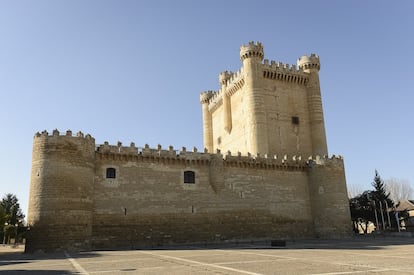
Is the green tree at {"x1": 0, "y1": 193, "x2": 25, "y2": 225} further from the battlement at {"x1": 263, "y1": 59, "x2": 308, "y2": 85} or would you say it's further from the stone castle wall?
the battlement at {"x1": 263, "y1": 59, "x2": 308, "y2": 85}

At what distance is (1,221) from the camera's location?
3212cm

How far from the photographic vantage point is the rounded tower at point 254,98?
112ft

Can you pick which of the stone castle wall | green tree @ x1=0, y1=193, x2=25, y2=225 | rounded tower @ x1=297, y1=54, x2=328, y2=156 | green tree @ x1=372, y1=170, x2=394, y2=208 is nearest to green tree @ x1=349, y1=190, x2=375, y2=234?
green tree @ x1=372, y1=170, x2=394, y2=208

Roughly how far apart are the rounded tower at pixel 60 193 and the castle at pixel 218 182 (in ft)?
0.20

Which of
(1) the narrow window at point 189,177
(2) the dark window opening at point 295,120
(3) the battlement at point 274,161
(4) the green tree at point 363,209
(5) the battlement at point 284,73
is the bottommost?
(4) the green tree at point 363,209

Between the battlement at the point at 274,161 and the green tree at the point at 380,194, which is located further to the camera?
the green tree at the point at 380,194

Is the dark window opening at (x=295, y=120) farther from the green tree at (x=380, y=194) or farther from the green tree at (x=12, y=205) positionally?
the green tree at (x=12, y=205)

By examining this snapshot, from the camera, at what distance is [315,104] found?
38062 millimetres

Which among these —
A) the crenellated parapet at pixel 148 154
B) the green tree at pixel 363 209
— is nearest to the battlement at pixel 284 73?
the crenellated parapet at pixel 148 154

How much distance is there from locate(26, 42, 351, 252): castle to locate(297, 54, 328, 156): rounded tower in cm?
11

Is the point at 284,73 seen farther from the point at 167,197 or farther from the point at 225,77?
the point at 167,197

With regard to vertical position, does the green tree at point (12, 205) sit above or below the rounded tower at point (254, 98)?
below

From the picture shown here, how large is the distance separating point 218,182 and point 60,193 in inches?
Result: 457

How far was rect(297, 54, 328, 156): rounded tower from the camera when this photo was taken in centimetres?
3677
